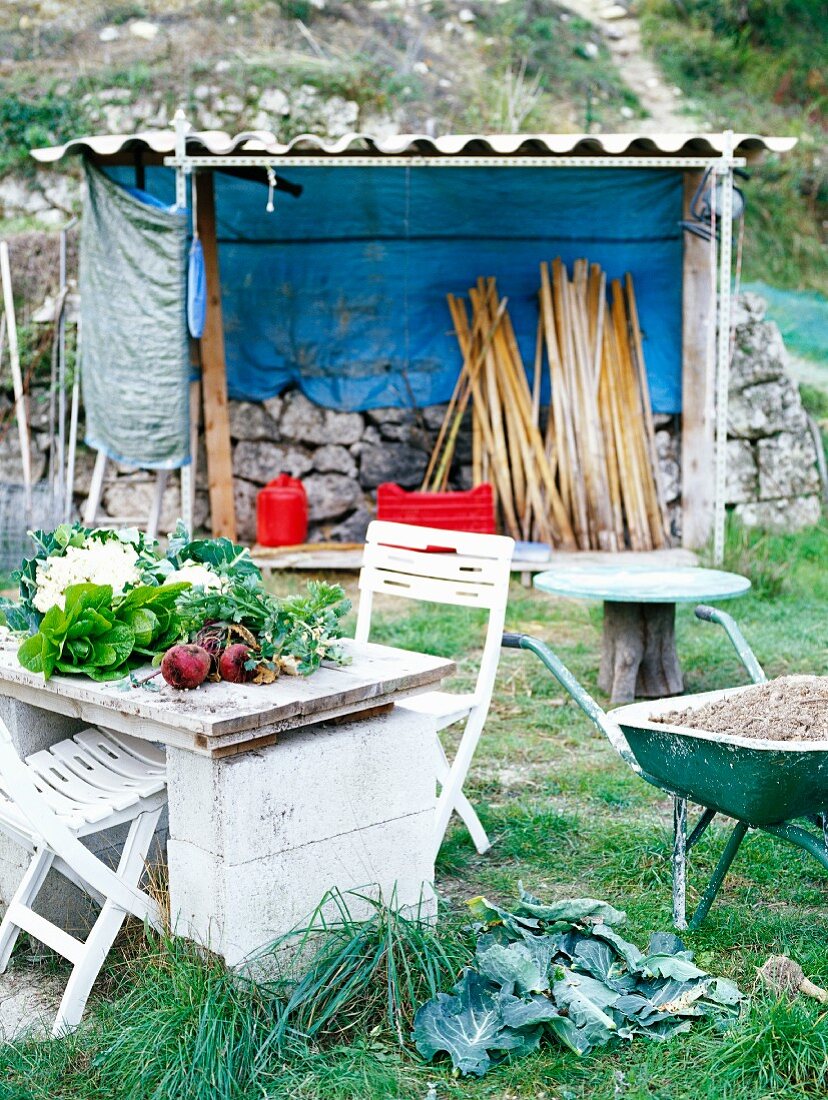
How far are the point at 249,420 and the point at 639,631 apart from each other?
4373 millimetres

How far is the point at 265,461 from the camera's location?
9.67m

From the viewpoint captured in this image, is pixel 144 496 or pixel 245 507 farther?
pixel 245 507

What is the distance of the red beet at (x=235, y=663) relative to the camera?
3412 mm

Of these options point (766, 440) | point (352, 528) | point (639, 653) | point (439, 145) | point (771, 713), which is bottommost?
point (639, 653)

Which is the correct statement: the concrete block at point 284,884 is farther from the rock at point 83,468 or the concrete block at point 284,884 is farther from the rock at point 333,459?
the rock at point 83,468

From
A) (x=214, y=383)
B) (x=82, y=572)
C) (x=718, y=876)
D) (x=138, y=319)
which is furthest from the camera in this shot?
(x=214, y=383)

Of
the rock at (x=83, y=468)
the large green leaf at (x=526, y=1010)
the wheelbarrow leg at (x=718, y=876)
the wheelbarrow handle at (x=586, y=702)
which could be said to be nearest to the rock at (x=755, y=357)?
the rock at (x=83, y=468)

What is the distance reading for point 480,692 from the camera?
169 inches

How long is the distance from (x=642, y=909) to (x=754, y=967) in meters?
0.53

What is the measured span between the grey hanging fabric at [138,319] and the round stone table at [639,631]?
Result: 327 centimetres

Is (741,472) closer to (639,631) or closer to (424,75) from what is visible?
(639,631)

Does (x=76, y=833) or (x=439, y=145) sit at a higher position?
(x=439, y=145)

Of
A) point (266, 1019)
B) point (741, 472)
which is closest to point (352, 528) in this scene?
point (741, 472)

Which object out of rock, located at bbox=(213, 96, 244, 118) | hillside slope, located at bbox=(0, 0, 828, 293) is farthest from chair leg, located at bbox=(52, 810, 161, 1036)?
rock, located at bbox=(213, 96, 244, 118)
